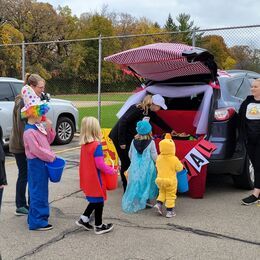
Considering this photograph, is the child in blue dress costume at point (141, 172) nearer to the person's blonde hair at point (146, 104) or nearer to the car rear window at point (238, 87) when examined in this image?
the person's blonde hair at point (146, 104)

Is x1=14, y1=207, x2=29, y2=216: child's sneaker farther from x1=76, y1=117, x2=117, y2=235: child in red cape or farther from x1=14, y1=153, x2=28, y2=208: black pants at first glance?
x1=76, y1=117, x2=117, y2=235: child in red cape

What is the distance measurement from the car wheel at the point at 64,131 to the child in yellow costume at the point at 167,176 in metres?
6.44

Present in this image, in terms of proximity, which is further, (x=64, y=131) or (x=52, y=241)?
(x=64, y=131)

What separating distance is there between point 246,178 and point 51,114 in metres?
6.12

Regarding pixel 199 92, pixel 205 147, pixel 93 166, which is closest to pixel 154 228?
pixel 93 166

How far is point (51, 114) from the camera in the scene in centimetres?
1117

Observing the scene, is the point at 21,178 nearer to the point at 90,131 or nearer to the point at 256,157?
the point at 90,131

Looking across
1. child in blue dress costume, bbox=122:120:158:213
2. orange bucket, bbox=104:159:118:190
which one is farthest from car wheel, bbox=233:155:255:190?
orange bucket, bbox=104:159:118:190

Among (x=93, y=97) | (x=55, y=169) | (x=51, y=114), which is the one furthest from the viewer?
(x=93, y=97)

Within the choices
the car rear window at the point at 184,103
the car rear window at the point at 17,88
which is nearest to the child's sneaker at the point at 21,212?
the car rear window at the point at 184,103

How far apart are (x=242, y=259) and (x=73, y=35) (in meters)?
50.9

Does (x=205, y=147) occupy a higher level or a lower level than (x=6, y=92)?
lower

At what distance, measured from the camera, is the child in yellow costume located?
17.4ft

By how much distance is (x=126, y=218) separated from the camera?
17.4 feet
